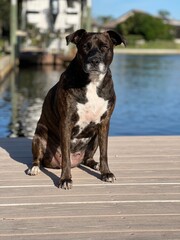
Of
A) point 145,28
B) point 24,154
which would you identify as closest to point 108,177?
point 24,154

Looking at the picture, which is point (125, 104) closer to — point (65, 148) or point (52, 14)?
point (65, 148)

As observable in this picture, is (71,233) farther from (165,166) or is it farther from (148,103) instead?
(148,103)

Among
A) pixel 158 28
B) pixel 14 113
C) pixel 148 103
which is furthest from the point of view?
pixel 158 28

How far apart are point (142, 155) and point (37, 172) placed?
1.24 m

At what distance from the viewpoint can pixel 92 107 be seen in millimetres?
4043

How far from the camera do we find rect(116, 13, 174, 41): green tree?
261 feet

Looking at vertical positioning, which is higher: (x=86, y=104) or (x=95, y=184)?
(x=86, y=104)

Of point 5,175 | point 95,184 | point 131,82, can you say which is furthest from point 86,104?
point 131,82

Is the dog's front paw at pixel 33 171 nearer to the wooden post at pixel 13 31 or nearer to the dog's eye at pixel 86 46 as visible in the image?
the dog's eye at pixel 86 46

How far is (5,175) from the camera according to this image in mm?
4258

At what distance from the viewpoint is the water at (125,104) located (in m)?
10.7

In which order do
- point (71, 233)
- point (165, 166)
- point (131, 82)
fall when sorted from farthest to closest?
point (131, 82), point (165, 166), point (71, 233)

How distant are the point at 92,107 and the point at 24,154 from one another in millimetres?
1308

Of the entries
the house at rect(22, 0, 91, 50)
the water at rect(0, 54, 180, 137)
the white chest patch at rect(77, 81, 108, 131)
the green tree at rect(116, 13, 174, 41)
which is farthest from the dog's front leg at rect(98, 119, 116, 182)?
the green tree at rect(116, 13, 174, 41)
